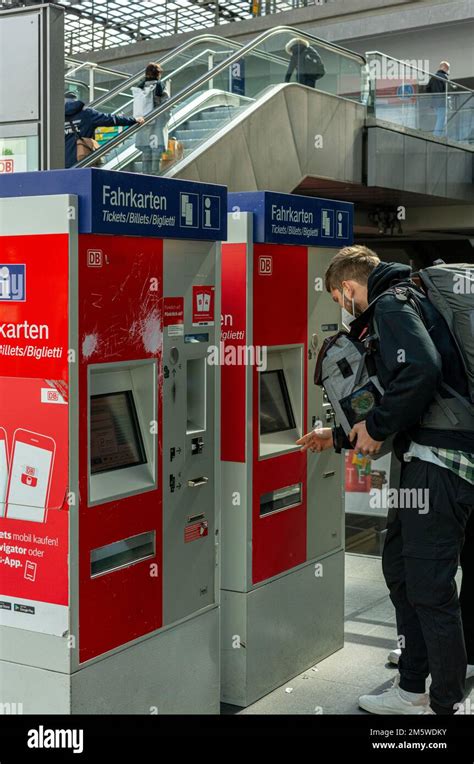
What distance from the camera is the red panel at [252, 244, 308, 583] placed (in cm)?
418

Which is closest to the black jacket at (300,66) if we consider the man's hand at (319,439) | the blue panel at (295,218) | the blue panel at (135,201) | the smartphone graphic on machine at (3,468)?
the blue panel at (295,218)

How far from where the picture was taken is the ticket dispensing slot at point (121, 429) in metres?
3.31

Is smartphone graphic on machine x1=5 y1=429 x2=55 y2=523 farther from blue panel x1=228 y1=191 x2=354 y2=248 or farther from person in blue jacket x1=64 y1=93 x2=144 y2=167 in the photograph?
person in blue jacket x1=64 y1=93 x2=144 y2=167

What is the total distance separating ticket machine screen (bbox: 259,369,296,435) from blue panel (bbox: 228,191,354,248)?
2.12 ft

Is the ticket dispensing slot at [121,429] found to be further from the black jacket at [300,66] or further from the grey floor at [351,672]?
the black jacket at [300,66]

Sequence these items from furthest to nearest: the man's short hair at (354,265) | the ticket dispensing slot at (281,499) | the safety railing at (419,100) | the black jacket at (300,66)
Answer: the safety railing at (419,100), the black jacket at (300,66), the ticket dispensing slot at (281,499), the man's short hair at (354,265)

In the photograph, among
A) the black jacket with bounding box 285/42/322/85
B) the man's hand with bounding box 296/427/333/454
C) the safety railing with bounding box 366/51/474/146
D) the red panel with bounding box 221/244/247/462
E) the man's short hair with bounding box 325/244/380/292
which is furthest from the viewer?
the safety railing with bounding box 366/51/474/146

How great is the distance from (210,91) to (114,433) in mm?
6210

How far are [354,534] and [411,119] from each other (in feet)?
25.8

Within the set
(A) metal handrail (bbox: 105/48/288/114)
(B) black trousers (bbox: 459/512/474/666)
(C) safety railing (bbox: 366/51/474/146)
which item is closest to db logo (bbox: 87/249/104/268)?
(B) black trousers (bbox: 459/512/474/666)

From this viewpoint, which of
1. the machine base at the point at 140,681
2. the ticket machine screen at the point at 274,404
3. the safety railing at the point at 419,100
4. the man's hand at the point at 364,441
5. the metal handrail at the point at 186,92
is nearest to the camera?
the machine base at the point at 140,681

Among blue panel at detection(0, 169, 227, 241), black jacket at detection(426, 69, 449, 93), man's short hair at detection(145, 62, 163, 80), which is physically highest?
black jacket at detection(426, 69, 449, 93)

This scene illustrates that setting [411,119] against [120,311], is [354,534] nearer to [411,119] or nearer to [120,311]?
[120,311]

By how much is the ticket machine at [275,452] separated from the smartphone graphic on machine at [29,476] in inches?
45.8
